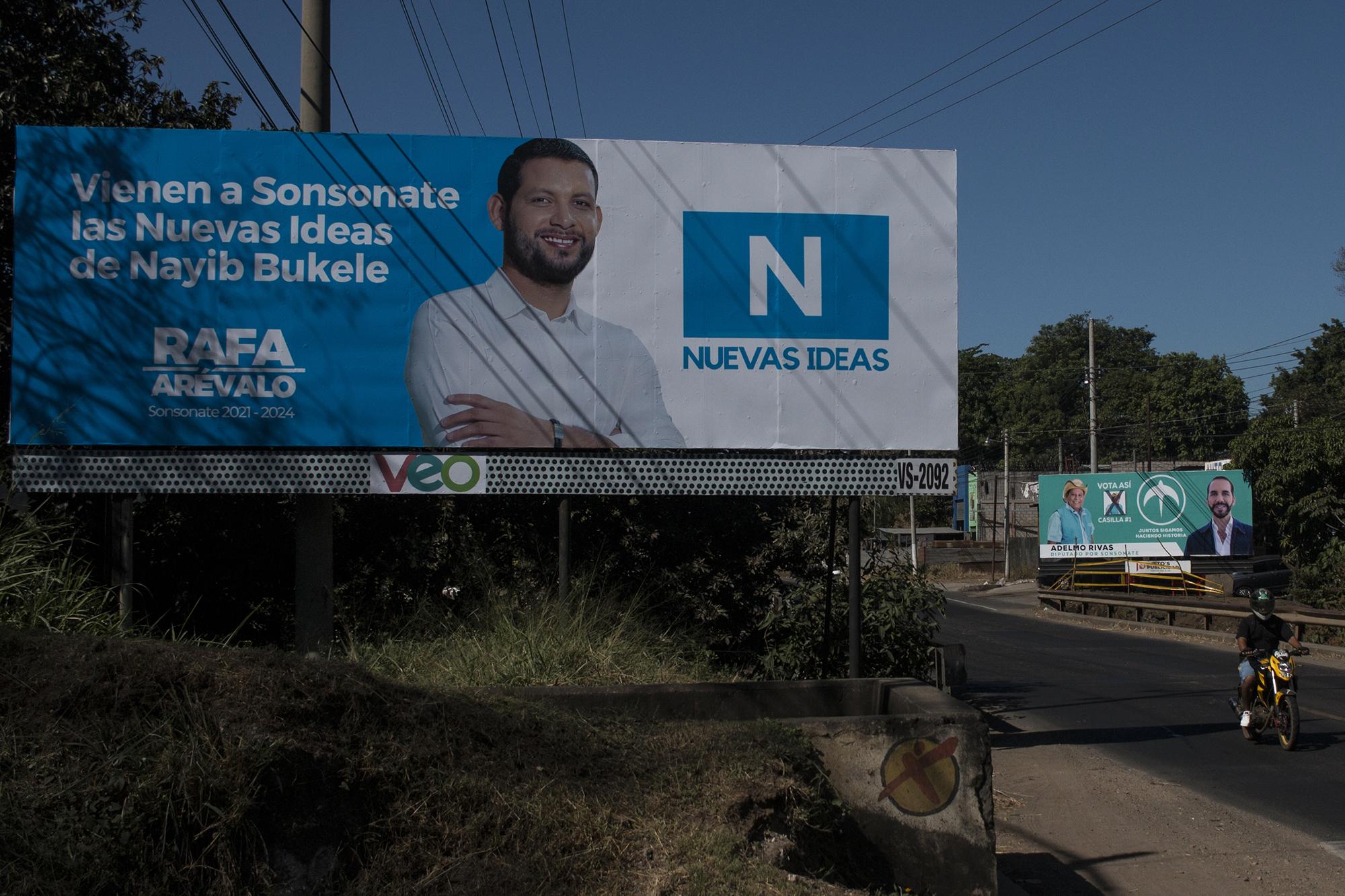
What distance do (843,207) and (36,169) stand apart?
5.51 meters

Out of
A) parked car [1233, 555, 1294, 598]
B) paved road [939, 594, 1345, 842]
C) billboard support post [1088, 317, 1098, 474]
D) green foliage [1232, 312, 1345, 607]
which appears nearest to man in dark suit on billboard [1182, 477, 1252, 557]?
parked car [1233, 555, 1294, 598]

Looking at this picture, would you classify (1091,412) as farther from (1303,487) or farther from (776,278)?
(776,278)

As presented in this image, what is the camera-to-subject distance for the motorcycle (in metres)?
11.2

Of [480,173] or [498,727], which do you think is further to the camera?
[480,173]

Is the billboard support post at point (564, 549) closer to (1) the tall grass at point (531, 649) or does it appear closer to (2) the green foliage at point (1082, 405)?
(1) the tall grass at point (531, 649)

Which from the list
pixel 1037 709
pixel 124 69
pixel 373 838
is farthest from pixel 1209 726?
pixel 124 69

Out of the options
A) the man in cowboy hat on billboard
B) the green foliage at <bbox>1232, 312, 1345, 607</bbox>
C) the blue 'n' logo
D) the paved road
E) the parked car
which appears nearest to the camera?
the blue 'n' logo

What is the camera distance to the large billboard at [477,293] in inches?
290

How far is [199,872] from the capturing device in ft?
13.7

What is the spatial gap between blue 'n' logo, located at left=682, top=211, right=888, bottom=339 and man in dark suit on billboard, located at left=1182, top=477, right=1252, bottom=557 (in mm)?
32116

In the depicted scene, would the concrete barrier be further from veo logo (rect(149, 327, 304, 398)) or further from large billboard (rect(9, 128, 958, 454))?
veo logo (rect(149, 327, 304, 398))

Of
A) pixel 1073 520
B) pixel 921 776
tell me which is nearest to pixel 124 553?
pixel 921 776

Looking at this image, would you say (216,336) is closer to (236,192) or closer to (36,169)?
(236,192)

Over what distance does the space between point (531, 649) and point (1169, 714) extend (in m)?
10.3
